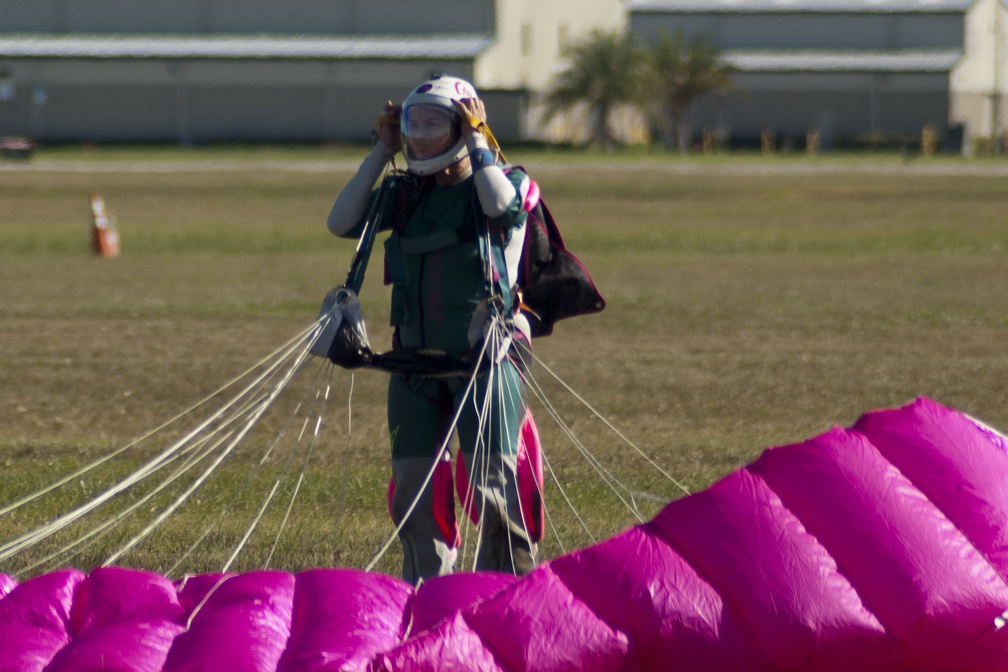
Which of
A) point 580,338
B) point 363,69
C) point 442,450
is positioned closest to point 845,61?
point 363,69

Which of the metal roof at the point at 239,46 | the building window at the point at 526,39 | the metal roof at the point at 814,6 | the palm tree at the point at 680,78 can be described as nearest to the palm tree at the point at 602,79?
the palm tree at the point at 680,78

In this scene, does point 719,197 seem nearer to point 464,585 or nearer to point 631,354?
point 631,354

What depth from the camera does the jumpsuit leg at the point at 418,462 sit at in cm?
368

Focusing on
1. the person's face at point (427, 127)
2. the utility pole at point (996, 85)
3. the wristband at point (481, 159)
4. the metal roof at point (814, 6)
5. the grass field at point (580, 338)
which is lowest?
the grass field at point (580, 338)

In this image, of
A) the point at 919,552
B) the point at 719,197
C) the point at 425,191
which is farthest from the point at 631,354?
the point at 719,197

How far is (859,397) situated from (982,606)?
4242 millimetres

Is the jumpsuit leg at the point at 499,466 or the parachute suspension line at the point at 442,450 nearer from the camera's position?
the parachute suspension line at the point at 442,450

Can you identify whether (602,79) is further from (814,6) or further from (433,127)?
(433,127)

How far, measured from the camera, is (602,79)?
49.3 meters

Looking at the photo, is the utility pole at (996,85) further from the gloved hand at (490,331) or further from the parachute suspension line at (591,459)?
the gloved hand at (490,331)

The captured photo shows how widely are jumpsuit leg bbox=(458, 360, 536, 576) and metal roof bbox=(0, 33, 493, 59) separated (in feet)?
148

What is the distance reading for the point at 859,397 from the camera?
7180mm

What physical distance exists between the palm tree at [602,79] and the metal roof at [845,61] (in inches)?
202

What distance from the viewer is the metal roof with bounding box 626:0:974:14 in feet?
179
